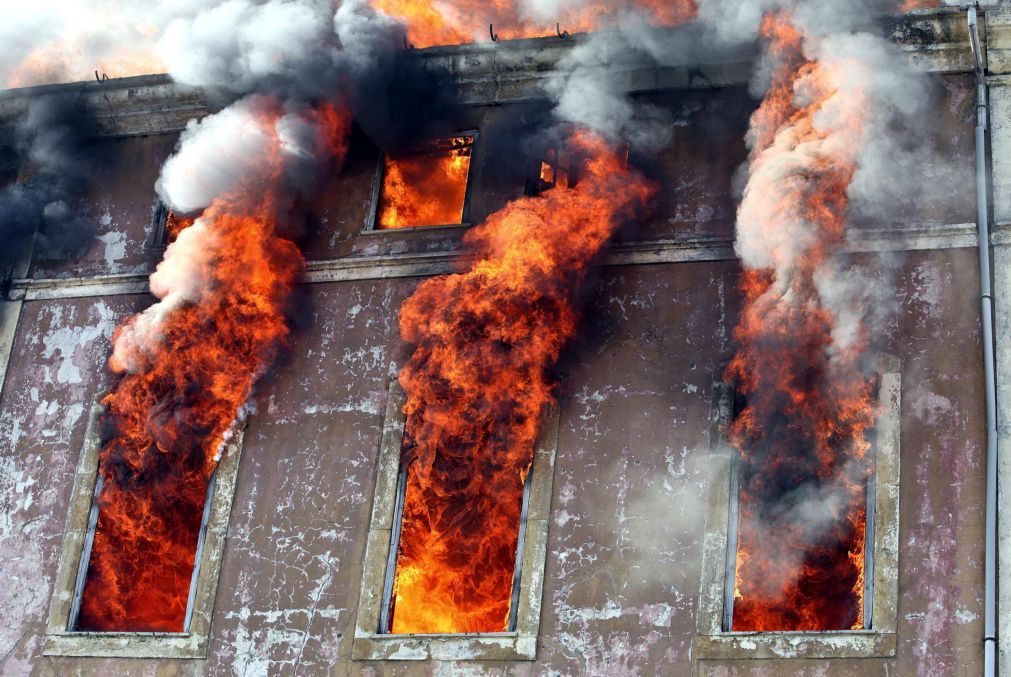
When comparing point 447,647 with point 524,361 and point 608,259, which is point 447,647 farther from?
point 608,259

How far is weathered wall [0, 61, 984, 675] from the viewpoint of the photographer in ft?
39.8

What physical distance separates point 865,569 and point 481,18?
6.92 meters

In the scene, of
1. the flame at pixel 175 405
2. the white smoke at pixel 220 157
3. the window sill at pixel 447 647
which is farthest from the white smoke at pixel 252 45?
the window sill at pixel 447 647

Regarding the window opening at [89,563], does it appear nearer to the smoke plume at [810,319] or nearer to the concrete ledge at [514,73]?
the concrete ledge at [514,73]

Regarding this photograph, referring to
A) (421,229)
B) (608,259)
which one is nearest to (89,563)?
(421,229)

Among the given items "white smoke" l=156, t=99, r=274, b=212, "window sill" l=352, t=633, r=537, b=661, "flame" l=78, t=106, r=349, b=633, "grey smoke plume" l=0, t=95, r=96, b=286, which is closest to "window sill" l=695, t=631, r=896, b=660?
"window sill" l=352, t=633, r=537, b=661

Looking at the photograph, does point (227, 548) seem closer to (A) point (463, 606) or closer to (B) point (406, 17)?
(A) point (463, 606)

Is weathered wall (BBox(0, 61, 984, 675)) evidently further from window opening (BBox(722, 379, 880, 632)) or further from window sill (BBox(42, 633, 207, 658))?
window opening (BBox(722, 379, 880, 632))

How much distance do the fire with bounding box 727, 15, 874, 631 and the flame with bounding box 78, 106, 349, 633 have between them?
469 cm

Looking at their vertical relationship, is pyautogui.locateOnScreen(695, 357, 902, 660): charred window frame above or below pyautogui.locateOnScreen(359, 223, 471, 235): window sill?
below

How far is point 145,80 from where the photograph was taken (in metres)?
16.0

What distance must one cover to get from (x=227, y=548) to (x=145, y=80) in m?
5.33

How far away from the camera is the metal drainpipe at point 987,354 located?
37.4 ft

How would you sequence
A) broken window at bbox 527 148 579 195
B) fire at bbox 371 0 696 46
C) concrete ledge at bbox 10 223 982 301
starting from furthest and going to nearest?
fire at bbox 371 0 696 46 < broken window at bbox 527 148 579 195 < concrete ledge at bbox 10 223 982 301
